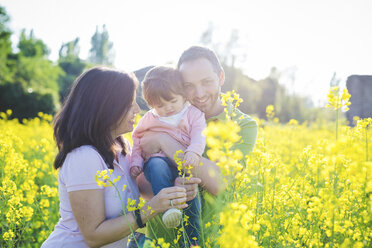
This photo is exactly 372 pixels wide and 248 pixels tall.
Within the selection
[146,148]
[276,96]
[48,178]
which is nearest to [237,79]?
[276,96]

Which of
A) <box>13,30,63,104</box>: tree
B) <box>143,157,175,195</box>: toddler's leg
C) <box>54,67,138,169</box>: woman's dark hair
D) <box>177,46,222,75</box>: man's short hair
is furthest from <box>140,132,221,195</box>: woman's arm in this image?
<box>13,30,63,104</box>: tree

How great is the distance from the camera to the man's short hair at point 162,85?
2418 millimetres

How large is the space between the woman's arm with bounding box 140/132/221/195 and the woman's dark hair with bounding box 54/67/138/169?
12.8 inches

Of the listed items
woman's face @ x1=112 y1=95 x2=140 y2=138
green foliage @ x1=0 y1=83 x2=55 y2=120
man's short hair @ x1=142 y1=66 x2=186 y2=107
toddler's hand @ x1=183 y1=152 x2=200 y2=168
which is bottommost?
green foliage @ x1=0 y1=83 x2=55 y2=120

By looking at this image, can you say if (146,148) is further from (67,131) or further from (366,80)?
(366,80)

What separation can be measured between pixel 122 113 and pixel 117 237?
80 centimetres

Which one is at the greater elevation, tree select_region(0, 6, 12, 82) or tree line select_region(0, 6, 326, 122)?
tree select_region(0, 6, 12, 82)

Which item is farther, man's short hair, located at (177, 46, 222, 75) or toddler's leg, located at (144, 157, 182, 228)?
man's short hair, located at (177, 46, 222, 75)

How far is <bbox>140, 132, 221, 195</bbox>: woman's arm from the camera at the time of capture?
2166 mm

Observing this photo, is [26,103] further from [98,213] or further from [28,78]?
[98,213]

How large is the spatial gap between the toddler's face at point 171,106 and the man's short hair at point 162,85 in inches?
1.1

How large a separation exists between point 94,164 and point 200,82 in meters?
1.11

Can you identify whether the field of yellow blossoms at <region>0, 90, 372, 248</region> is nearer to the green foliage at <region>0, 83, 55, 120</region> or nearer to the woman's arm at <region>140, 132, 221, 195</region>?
the woman's arm at <region>140, 132, 221, 195</region>

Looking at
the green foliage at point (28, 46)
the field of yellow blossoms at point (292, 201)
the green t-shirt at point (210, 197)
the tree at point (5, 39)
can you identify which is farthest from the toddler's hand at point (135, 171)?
the green foliage at point (28, 46)
